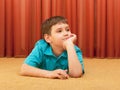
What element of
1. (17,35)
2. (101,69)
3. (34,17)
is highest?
(34,17)

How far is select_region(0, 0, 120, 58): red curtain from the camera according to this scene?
2.21 metres

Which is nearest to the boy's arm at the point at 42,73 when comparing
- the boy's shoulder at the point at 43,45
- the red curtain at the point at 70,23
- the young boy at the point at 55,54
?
the young boy at the point at 55,54

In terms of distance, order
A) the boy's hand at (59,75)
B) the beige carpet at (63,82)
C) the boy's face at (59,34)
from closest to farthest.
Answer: the beige carpet at (63,82) < the boy's hand at (59,75) < the boy's face at (59,34)

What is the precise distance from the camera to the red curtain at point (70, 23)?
2.21 m

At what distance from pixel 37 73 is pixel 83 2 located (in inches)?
41.8

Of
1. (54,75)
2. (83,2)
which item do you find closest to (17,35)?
(83,2)

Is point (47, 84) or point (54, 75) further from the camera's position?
point (54, 75)

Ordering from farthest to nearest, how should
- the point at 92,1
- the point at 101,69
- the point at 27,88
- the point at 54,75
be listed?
the point at 92,1, the point at 101,69, the point at 54,75, the point at 27,88

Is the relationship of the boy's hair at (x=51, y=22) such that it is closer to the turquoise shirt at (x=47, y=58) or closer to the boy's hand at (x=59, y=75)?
the turquoise shirt at (x=47, y=58)

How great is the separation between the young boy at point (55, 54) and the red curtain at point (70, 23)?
0.76 m

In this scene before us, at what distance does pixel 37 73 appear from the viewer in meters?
1.31

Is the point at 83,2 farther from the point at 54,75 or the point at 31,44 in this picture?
the point at 54,75

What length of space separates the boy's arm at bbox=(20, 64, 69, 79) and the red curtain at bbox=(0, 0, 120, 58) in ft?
2.98

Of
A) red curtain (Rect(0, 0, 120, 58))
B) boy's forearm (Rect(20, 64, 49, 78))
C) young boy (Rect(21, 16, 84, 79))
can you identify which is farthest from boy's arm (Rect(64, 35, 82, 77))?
red curtain (Rect(0, 0, 120, 58))
